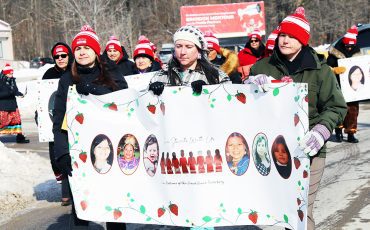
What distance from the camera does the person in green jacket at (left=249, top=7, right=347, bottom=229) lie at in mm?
3977

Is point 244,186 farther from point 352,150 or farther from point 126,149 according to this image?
point 352,150

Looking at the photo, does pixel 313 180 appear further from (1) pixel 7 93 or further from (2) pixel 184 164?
(1) pixel 7 93

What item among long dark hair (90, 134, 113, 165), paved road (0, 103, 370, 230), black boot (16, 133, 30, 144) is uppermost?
long dark hair (90, 134, 113, 165)

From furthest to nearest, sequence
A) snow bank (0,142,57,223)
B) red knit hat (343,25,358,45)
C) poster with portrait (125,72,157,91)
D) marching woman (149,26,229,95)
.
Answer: red knit hat (343,25,358,45)
poster with portrait (125,72,157,91)
snow bank (0,142,57,223)
marching woman (149,26,229,95)

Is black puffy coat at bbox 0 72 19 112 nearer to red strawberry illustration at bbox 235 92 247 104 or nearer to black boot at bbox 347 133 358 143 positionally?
black boot at bbox 347 133 358 143

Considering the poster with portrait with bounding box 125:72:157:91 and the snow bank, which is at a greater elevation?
the poster with portrait with bounding box 125:72:157:91

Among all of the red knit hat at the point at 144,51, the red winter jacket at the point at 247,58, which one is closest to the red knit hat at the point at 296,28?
the red knit hat at the point at 144,51

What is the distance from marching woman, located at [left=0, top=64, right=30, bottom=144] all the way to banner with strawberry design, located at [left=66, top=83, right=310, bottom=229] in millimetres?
9803

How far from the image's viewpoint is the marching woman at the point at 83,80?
432 centimetres

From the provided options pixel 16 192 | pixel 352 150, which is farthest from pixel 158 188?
pixel 352 150

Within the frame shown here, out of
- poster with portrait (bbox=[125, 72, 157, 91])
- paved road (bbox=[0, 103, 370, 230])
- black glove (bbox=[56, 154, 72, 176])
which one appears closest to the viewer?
black glove (bbox=[56, 154, 72, 176])

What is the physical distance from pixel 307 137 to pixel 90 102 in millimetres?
1614

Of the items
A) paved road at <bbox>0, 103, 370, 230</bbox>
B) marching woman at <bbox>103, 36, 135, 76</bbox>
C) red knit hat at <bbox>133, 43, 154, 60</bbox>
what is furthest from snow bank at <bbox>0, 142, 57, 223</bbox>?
red knit hat at <bbox>133, 43, 154, 60</bbox>

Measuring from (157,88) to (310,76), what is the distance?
3.50 feet
